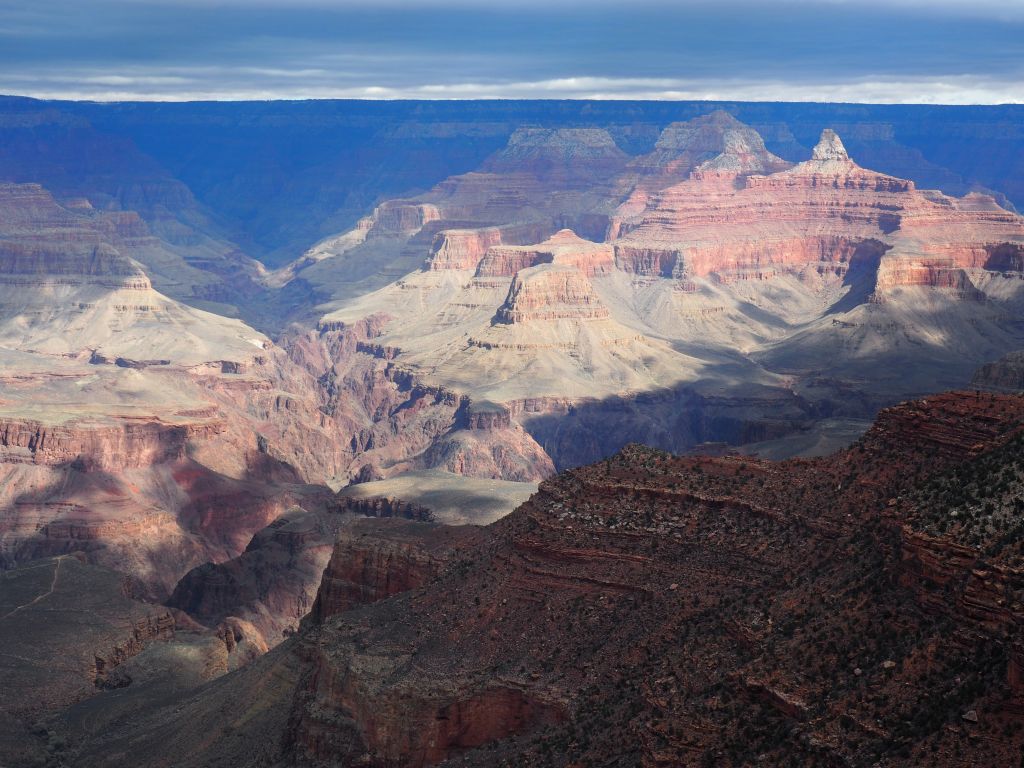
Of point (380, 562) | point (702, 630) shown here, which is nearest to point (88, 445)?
point (380, 562)

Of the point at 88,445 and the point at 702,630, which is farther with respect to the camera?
the point at 88,445

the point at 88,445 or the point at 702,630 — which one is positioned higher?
the point at 702,630

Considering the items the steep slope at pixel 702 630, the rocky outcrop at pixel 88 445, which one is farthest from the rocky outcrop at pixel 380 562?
the rocky outcrop at pixel 88 445

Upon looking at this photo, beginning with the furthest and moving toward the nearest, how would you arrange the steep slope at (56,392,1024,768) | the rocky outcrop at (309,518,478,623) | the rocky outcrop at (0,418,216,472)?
the rocky outcrop at (0,418,216,472) → the rocky outcrop at (309,518,478,623) → the steep slope at (56,392,1024,768)

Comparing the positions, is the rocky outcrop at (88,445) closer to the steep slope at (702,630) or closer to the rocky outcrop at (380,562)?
the rocky outcrop at (380,562)

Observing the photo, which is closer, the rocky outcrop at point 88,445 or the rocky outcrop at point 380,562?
the rocky outcrop at point 380,562

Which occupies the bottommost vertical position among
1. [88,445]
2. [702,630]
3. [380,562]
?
[88,445]

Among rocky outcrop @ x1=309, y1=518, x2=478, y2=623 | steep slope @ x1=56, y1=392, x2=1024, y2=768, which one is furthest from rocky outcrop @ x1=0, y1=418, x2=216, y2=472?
steep slope @ x1=56, y1=392, x2=1024, y2=768

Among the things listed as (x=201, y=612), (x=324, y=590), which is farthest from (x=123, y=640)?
(x=324, y=590)

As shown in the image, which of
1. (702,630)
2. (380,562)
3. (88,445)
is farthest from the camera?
(88,445)

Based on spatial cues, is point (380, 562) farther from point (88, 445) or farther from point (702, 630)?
point (88, 445)

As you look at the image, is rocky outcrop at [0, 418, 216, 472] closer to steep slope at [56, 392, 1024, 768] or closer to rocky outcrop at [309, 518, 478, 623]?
rocky outcrop at [309, 518, 478, 623]

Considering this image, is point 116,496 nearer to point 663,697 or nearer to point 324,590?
point 324,590
